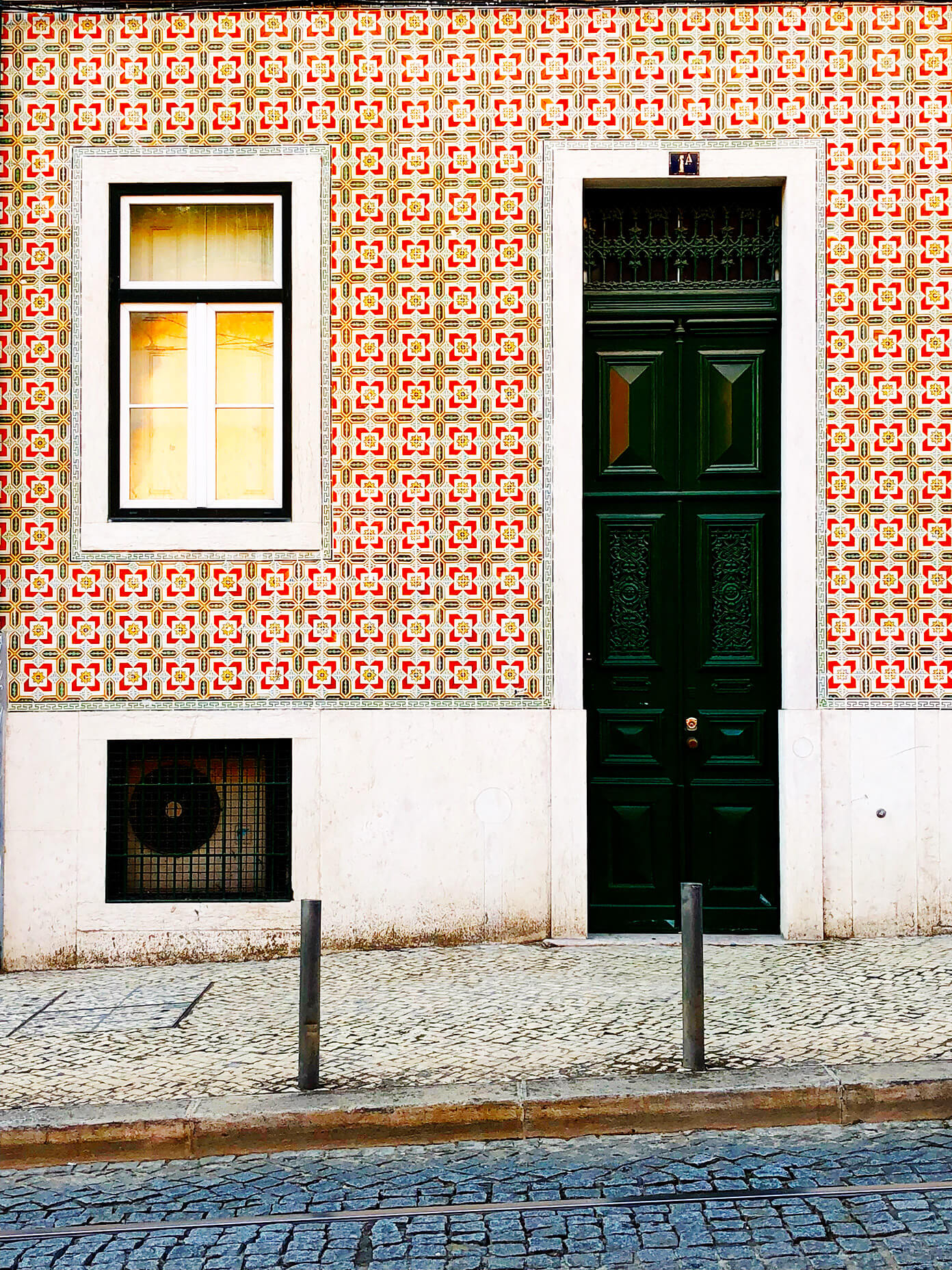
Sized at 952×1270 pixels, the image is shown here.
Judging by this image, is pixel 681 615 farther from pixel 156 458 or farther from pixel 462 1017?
pixel 156 458

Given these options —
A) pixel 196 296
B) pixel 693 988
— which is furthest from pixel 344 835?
pixel 196 296

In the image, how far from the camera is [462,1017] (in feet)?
21.2

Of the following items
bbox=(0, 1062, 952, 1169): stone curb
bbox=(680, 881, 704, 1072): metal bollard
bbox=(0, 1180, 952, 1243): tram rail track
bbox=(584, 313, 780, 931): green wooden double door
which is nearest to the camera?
bbox=(0, 1180, 952, 1243): tram rail track

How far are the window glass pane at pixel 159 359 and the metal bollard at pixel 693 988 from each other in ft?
15.4

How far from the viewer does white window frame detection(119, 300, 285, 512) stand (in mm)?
8180

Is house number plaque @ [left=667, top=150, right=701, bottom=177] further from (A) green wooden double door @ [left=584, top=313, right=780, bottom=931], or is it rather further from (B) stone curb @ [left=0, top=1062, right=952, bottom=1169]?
(B) stone curb @ [left=0, top=1062, right=952, bottom=1169]

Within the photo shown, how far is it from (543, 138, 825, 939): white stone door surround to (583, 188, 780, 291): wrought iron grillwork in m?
0.25

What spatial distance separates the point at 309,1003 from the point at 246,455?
155 inches

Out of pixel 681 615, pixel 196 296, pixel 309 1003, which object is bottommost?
pixel 309 1003

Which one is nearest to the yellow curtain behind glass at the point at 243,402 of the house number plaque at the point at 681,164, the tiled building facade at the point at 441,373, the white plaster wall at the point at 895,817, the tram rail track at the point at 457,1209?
the tiled building facade at the point at 441,373

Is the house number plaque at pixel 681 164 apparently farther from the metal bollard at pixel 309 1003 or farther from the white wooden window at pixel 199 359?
the metal bollard at pixel 309 1003

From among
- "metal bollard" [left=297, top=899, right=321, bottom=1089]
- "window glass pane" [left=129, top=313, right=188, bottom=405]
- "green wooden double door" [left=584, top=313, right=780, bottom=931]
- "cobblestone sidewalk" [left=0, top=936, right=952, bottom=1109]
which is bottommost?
"cobblestone sidewalk" [left=0, top=936, right=952, bottom=1109]

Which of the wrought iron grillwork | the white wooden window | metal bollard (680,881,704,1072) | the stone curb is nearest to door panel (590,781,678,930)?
metal bollard (680,881,704,1072)

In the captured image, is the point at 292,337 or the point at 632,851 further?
the point at 632,851
